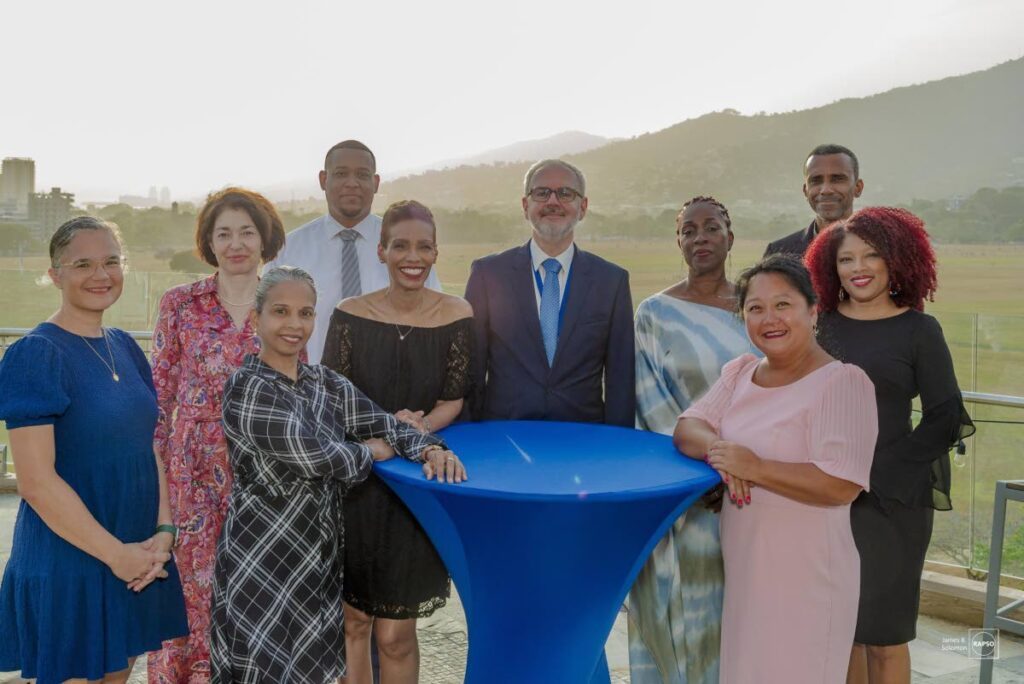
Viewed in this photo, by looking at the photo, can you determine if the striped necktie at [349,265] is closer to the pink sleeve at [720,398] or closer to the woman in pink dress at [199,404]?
Answer: the woman in pink dress at [199,404]

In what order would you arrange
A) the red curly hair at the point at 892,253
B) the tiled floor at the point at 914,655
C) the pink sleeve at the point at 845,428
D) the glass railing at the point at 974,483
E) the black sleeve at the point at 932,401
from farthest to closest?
the glass railing at the point at 974,483, the tiled floor at the point at 914,655, the red curly hair at the point at 892,253, the black sleeve at the point at 932,401, the pink sleeve at the point at 845,428

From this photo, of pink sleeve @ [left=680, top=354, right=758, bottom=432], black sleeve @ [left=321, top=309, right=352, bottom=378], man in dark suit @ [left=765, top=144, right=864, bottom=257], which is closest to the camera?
pink sleeve @ [left=680, top=354, right=758, bottom=432]

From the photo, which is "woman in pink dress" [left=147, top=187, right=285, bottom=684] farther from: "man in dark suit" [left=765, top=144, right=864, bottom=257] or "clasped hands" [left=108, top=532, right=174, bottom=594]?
"man in dark suit" [left=765, top=144, right=864, bottom=257]

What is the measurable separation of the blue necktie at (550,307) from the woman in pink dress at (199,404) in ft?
3.73

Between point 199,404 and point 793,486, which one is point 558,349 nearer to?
point 793,486

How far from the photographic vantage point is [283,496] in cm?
251

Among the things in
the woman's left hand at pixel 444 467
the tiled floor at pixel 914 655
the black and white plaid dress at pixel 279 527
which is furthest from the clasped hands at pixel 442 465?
the tiled floor at pixel 914 655

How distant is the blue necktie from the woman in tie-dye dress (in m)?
0.35

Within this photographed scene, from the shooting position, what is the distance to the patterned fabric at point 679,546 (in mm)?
3043

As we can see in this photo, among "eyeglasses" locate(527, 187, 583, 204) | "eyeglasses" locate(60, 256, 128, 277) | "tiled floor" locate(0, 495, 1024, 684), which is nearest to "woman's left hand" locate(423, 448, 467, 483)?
"eyeglasses" locate(60, 256, 128, 277)

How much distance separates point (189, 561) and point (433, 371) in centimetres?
118

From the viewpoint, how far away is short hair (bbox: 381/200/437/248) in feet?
9.73

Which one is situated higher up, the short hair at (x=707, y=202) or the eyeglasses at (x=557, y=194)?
the eyeglasses at (x=557, y=194)

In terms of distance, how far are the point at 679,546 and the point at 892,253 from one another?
4.39 ft
